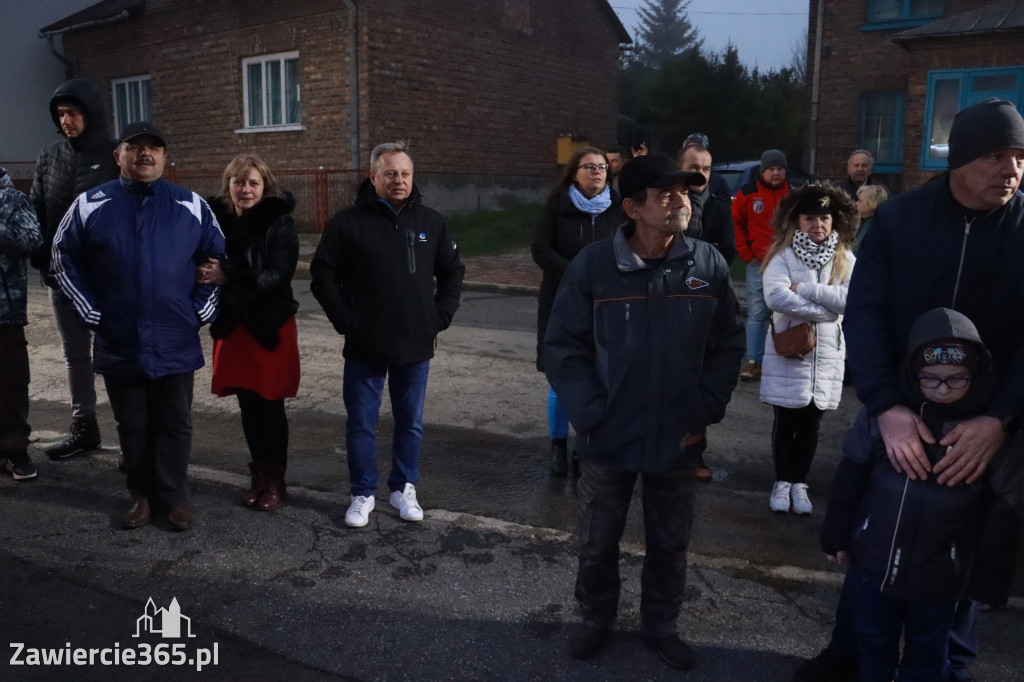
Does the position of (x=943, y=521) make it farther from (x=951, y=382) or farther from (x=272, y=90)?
(x=272, y=90)

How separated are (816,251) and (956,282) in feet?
5.91

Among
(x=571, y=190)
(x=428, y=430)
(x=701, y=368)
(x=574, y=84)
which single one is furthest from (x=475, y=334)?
(x=574, y=84)

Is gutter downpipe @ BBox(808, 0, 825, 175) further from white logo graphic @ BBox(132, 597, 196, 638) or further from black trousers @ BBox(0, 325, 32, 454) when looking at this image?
white logo graphic @ BBox(132, 597, 196, 638)

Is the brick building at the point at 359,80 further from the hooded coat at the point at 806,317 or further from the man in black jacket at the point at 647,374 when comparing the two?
the man in black jacket at the point at 647,374

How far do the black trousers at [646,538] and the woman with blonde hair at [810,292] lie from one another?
1.54m

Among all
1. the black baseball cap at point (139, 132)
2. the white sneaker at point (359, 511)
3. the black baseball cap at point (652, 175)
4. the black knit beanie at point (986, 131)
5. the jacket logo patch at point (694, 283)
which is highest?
the black baseball cap at point (139, 132)

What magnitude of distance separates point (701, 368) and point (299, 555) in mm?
2164

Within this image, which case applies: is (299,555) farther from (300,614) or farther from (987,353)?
(987,353)

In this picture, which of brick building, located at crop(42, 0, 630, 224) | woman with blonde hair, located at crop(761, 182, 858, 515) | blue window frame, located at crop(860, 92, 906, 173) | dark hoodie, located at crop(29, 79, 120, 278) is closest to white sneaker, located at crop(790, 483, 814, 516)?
woman with blonde hair, located at crop(761, 182, 858, 515)

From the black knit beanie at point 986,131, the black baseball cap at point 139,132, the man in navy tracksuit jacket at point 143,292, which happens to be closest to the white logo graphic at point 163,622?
the man in navy tracksuit jacket at point 143,292

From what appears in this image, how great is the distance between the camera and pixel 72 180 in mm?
5066

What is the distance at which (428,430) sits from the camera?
6.25 m

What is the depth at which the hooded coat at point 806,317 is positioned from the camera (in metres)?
4.48

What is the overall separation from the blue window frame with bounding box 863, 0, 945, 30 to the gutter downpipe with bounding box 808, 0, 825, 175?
124 centimetres
